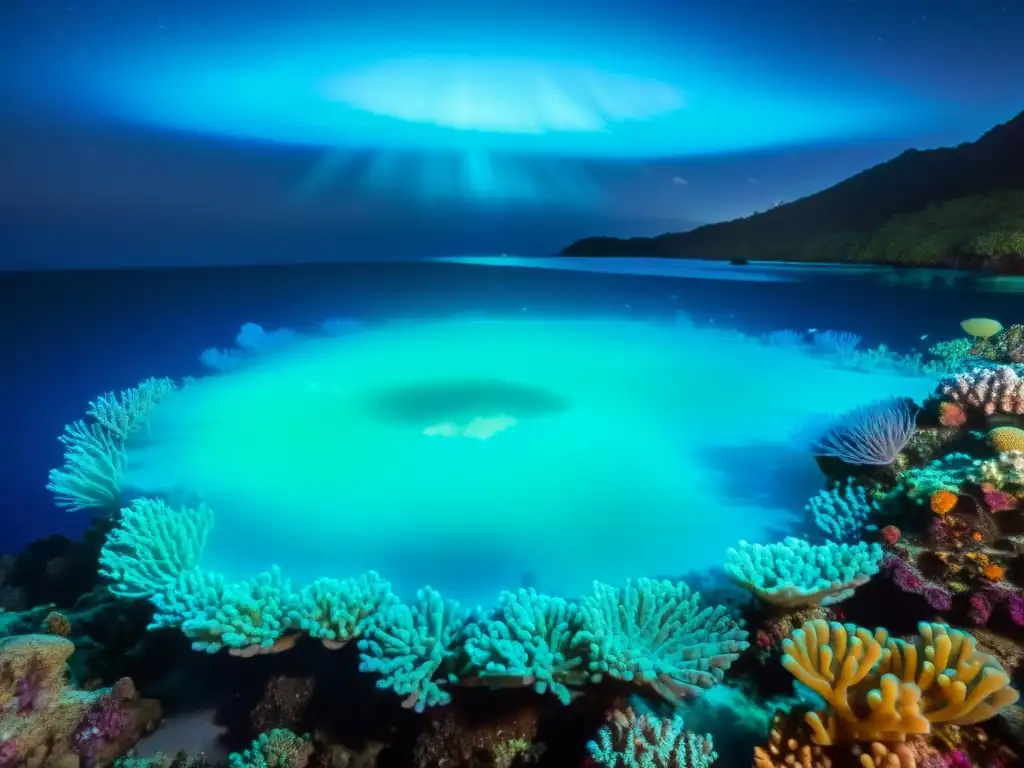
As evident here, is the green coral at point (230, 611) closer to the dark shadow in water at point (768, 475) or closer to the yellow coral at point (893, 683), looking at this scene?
the yellow coral at point (893, 683)

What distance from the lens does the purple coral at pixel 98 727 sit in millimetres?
2545

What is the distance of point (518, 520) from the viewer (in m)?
3.44

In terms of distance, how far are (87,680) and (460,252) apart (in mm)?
7942

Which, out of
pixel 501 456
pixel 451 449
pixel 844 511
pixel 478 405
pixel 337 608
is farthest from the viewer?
pixel 478 405

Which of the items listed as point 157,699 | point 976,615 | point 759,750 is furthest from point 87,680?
point 976,615

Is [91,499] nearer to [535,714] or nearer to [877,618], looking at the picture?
[535,714]

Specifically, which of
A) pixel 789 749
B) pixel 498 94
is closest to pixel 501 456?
pixel 789 749

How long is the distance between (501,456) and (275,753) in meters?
2.35

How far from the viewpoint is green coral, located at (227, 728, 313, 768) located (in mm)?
2408

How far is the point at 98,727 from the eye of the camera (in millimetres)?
2592

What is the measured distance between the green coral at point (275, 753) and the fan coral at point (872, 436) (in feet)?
12.3

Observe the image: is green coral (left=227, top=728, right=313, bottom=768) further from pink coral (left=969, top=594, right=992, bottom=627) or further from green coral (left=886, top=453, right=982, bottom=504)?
green coral (left=886, top=453, right=982, bottom=504)

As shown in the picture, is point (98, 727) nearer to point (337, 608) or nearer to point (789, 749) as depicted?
point (337, 608)

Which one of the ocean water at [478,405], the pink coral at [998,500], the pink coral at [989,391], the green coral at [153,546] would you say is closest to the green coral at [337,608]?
the ocean water at [478,405]
